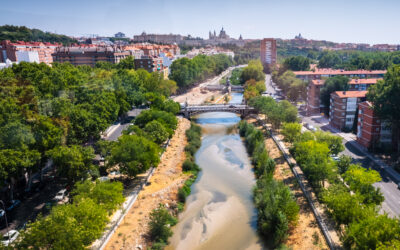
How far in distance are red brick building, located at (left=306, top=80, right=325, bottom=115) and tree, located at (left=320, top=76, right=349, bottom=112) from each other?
Answer: 66 centimetres

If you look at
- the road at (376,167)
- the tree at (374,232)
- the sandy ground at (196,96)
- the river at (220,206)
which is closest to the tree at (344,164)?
the road at (376,167)

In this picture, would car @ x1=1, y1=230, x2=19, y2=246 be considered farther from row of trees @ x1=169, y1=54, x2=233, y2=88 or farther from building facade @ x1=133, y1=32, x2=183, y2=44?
building facade @ x1=133, y1=32, x2=183, y2=44

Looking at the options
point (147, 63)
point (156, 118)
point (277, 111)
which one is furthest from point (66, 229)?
point (147, 63)

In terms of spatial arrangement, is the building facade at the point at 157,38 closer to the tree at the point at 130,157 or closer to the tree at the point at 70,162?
the tree at the point at 130,157

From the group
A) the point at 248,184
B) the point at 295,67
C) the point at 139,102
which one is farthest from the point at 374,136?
the point at 295,67

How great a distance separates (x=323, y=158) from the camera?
20.1m

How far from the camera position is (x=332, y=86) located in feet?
128

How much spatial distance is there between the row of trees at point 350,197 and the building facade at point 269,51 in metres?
75.3

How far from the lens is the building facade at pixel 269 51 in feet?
315

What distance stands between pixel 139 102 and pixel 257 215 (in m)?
24.3

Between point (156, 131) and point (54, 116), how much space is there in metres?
8.48

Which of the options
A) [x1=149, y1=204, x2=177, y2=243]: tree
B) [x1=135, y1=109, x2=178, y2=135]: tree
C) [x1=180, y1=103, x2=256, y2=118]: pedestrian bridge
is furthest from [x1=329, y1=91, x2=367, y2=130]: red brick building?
[x1=149, y1=204, x2=177, y2=243]: tree

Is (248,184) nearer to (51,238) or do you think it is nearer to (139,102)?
(51,238)

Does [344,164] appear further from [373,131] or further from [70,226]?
[70,226]
